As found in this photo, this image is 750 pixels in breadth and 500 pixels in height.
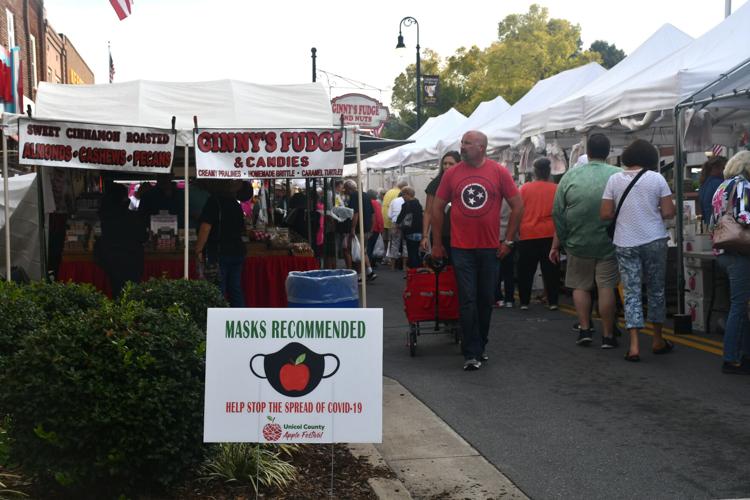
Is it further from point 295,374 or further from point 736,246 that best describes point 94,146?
point 736,246

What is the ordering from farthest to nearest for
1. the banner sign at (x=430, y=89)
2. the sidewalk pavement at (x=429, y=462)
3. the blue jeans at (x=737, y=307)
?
the banner sign at (x=430, y=89) < the blue jeans at (x=737, y=307) < the sidewalk pavement at (x=429, y=462)

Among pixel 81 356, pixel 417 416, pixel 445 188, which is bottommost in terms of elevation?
pixel 417 416

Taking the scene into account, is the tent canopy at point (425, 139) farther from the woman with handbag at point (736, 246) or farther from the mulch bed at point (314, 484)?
the mulch bed at point (314, 484)

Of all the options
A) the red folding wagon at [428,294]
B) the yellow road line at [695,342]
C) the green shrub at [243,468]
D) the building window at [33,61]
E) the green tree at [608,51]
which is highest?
the green tree at [608,51]

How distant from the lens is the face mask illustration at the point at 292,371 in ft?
14.2

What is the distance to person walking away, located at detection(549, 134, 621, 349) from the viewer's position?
30.4ft

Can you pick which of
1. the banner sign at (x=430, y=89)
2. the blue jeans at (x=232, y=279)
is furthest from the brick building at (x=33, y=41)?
the banner sign at (x=430, y=89)

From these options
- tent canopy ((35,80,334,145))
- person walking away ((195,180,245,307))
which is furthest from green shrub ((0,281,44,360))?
tent canopy ((35,80,334,145))

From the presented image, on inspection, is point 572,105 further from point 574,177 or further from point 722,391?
point 722,391

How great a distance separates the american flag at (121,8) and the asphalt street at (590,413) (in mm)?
7622

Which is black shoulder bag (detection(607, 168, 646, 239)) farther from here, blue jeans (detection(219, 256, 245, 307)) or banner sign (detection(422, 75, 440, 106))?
banner sign (detection(422, 75, 440, 106))

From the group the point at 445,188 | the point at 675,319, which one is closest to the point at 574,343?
the point at 675,319

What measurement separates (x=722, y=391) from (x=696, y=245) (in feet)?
11.0

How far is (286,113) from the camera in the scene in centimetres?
1105
